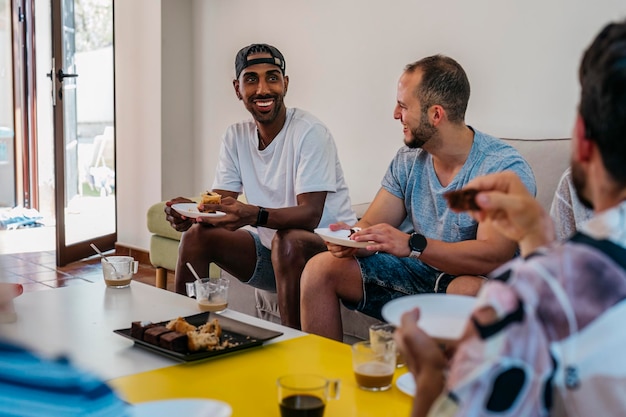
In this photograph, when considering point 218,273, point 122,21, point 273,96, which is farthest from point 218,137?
point 273,96

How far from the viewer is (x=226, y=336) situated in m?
1.73

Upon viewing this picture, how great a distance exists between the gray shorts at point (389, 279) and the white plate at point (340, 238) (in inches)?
6.0

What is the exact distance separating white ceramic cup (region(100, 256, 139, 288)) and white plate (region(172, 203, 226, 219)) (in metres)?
0.33

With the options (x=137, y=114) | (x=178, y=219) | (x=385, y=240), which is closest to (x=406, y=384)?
(x=385, y=240)

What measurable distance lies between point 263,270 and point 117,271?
0.71 m

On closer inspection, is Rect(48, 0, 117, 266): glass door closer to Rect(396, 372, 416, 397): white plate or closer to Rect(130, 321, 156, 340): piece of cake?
Rect(130, 321, 156, 340): piece of cake

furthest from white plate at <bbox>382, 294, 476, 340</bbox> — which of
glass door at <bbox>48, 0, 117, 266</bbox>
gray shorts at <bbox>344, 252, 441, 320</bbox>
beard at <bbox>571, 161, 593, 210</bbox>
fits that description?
glass door at <bbox>48, 0, 117, 266</bbox>

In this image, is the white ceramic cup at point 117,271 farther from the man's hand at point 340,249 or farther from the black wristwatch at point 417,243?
the black wristwatch at point 417,243

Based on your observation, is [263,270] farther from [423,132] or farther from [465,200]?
[465,200]

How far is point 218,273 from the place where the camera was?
347cm

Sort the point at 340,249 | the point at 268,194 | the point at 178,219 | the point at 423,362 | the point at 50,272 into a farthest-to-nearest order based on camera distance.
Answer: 1. the point at 50,272
2. the point at 268,194
3. the point at 178,219
4. the point at 340,249
5. the point at 423,362

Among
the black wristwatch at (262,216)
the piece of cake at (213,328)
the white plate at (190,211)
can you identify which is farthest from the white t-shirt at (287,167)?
the piece of cake at (213,328)

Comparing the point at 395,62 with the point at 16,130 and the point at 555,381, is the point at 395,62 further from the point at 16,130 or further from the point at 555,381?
the point at 16,130

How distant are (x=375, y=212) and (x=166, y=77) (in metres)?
2.69
